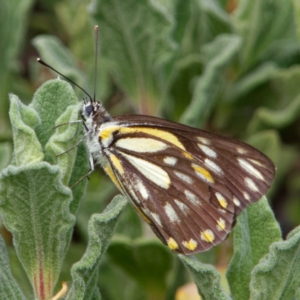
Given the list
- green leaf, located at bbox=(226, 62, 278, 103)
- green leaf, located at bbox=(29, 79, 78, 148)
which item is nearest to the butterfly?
green leaf, located at bbox=(29, 79, 78, 148)

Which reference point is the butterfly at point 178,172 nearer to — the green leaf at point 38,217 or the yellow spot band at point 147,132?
the yellow spot band at point 147,132

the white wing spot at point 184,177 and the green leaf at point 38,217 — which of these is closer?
the green leaf at point 38,217

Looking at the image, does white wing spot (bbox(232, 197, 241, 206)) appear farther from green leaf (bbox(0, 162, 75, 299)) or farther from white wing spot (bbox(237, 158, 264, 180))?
green leaf (bbox(0, 162, 75, 299))

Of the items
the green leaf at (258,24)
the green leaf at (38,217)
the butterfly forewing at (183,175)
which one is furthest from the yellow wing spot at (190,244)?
the green leaf at (258,24)

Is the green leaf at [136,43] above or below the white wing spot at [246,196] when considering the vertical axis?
above

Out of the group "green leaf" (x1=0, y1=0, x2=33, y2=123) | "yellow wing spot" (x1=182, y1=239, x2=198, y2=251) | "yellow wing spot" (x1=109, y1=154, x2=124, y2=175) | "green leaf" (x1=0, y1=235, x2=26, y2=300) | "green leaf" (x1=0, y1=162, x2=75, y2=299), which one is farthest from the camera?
"green leaf" (x1=0, y1=0, x2=33, y2=123)

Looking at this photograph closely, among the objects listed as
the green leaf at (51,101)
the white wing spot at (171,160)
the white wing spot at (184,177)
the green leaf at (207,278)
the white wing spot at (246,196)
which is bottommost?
the green leaf at (207,278)

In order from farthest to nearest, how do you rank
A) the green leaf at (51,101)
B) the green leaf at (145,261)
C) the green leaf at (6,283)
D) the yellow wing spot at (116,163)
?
1. the green leaf at (145,261)
2. the yellow wing spot at (116,163)
3. the green leaf at (51,101)
4. the green leaf at (6,283)
